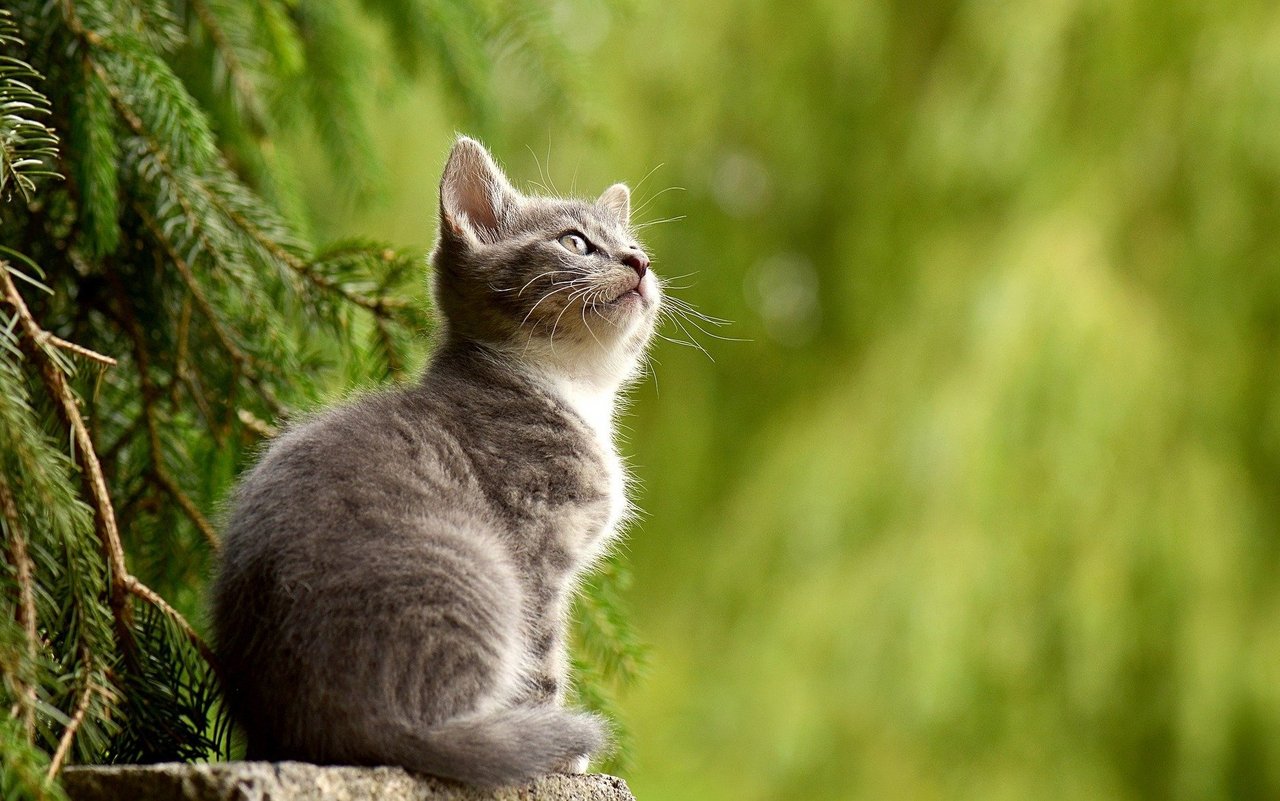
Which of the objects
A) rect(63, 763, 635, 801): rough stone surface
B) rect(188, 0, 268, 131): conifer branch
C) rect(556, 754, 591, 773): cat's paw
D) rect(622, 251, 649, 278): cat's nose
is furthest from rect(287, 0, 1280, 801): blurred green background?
rect(63, 763, 635, 801): rough stone surface

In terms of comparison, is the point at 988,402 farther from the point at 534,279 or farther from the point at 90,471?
the point at 90,471

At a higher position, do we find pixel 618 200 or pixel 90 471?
pixel 618 200

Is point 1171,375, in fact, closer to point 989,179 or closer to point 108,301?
point 989,179

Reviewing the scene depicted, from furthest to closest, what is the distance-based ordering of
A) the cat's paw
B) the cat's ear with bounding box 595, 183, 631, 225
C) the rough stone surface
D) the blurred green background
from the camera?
the blurred green background, the cat's ear with bounding box 595, 183, 631, 225, the cat's paw, the rough stone surface

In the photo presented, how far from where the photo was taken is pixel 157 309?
2.03 m

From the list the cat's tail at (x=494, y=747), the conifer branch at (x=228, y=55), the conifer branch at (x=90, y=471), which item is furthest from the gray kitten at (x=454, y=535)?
the conifer branch at (x=228, y=55)

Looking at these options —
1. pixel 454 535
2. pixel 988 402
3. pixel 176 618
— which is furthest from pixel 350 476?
pixel 988 402

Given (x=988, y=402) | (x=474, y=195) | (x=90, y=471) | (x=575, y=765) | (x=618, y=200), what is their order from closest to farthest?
(x=90, y=471) < (x=575, y=765) < (x=474, y=195) < (x=618, y=200) < (x=988, y=402)

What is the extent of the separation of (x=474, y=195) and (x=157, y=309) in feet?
1.81

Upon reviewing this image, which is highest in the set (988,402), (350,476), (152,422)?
(988,402)

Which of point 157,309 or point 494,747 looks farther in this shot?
point 157,309

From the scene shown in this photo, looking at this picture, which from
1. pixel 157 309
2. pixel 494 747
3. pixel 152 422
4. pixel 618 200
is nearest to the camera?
pixel 494 747

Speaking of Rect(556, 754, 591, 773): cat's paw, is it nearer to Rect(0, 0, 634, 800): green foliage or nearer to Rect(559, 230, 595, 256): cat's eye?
Rect(0, 0, 634, 800): green foliage

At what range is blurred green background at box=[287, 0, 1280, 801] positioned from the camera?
3809mm
